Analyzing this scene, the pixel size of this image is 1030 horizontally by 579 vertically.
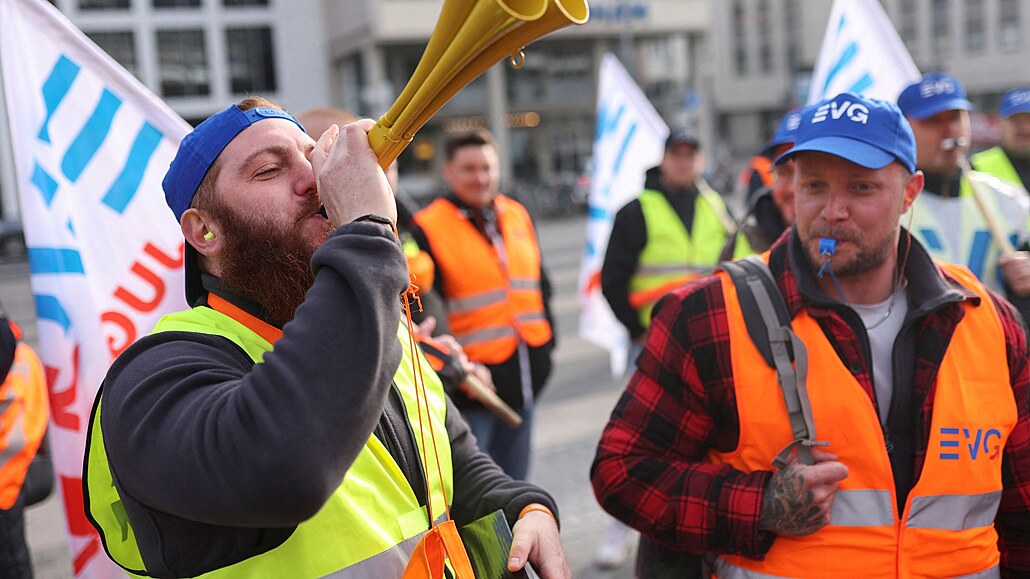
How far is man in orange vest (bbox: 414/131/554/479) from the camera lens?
13.5 ft

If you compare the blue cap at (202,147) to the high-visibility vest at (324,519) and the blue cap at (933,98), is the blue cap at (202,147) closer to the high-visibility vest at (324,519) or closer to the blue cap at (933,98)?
the high-visibility vest at (324,519)

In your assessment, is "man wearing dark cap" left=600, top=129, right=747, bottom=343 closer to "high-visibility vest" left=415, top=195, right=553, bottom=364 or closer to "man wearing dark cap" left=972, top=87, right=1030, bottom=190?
"high-visibility vest" left=415, top=195, right=553, bottom=364

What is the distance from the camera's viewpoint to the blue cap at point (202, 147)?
154 centimetres

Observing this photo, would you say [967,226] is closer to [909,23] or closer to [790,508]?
[790,508]

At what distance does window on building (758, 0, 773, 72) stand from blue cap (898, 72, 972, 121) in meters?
65.3

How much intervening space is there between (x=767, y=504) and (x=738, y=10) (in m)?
70.5

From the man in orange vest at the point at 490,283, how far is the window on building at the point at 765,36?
6510cm

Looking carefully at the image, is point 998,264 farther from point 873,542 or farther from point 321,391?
point 321,391

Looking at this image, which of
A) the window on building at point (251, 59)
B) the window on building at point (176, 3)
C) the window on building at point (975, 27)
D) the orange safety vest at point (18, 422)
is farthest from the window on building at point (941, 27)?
the orange safety vest at point (18, 422)

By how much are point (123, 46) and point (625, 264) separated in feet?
115

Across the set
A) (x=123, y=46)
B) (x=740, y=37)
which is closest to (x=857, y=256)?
(x=123, y=46)

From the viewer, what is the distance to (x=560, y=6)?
3.93 ft

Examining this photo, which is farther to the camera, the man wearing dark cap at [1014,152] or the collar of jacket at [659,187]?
the collar of jacket at [659,187]

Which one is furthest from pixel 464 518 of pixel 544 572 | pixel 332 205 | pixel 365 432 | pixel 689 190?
pixel 689 190
